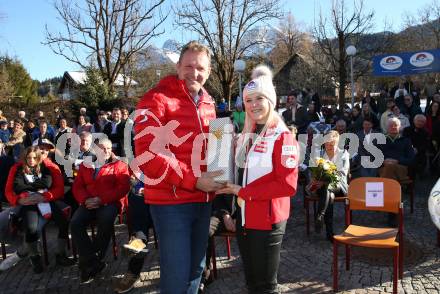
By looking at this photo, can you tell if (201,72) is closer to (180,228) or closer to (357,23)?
(180,228)

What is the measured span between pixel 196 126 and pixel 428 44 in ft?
123

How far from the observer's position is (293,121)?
9398 millimetres

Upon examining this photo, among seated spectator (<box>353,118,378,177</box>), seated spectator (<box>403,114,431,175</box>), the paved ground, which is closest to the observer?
the paved ground

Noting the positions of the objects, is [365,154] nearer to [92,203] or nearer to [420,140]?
[420,140]

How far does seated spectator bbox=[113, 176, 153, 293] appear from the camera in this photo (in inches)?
154

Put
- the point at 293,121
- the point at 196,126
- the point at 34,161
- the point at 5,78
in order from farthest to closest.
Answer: the point at 5,78, the point at 293,121, the point at 34,161, the point at 196,126

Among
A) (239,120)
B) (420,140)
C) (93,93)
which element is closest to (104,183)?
(239,120)

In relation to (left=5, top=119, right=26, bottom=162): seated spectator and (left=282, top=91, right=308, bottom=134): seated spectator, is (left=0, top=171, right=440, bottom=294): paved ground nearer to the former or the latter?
(left=282, top=91, right=308, bottom=134): seated spectator

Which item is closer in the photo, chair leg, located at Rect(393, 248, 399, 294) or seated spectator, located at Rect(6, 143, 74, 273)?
chair leg, located at Rect(393, 248, 399, 294)

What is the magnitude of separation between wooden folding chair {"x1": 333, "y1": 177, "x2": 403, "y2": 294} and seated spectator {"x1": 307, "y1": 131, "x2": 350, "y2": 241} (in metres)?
0.76

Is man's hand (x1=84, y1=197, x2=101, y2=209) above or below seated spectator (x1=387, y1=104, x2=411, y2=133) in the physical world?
below

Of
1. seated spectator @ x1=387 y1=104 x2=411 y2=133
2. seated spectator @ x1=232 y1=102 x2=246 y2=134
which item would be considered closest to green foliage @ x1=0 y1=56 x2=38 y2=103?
seated spectator @ x1=232 y1=102 x2=246 y2=134

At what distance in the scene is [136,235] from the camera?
14.1 feet

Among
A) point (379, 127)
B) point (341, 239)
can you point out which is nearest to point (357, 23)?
point (379, 127)
